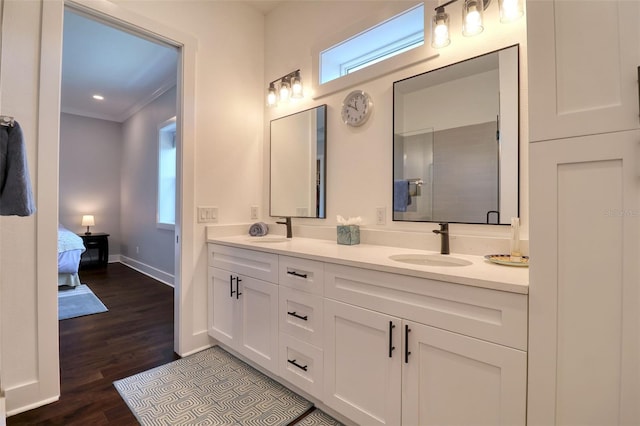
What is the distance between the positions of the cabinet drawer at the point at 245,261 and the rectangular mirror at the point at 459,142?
841mm

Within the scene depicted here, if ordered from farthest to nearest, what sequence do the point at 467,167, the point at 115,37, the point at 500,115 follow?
the point at 115,37 → the point at 467,167 → the point at 500,115

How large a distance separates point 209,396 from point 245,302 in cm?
55

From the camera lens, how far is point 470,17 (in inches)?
59.5

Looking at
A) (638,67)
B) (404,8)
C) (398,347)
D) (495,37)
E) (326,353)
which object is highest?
(404,8)

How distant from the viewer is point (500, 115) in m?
1.50

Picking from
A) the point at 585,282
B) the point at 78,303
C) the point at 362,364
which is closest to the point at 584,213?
the point at 585,282

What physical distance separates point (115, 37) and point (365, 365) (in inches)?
146

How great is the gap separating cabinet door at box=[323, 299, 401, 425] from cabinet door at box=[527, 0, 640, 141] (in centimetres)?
91

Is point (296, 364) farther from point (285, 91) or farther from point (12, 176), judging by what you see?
point (285, 91)

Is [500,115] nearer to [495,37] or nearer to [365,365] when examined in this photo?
[495,37]

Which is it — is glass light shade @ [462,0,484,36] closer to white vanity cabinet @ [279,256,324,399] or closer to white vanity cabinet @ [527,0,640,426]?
white vanity cabinet @ [527,0,640,426]

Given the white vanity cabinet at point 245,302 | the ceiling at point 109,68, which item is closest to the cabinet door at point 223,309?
the white vanity cabinet at point 245,302

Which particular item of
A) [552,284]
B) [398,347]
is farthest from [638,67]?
[398,347]

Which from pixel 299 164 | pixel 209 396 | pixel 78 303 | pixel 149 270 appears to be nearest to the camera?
pixel 209 396
